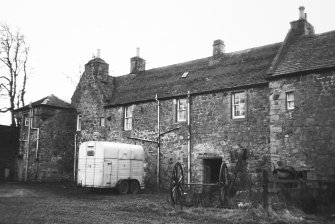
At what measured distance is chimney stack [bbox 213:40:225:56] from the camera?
25.2 m

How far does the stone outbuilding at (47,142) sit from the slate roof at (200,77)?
4415mm

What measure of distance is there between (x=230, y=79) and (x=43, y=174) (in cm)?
1493

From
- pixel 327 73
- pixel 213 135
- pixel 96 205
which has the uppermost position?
pixel 327 73

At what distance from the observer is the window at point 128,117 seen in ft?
84.4

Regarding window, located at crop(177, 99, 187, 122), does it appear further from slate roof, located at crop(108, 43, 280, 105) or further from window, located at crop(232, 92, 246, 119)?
window, located at crop(232, 92, 246, 119)

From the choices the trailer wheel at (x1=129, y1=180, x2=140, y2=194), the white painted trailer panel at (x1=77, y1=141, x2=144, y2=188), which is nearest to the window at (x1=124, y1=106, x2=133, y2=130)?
the white painted trailer panel at (x1=77, y1=141, x2=144, y2=188)

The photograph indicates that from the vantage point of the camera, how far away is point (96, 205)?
49.1 ft

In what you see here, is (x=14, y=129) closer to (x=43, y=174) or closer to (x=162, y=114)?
(x=43, y=174)

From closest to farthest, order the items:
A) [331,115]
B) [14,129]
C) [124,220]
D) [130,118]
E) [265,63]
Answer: [124,220] < [331,115] < [265,63] < [130,118] < [14,129]

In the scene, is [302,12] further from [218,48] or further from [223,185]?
[223,185]

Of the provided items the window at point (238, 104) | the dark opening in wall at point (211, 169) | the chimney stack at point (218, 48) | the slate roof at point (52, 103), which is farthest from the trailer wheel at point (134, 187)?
the slate roof at point (52, 103)

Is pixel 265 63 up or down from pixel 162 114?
up

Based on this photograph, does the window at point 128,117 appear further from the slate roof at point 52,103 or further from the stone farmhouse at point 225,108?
the slate roof at point 52,103

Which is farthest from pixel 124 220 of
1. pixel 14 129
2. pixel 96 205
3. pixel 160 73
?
pixel 14 129
